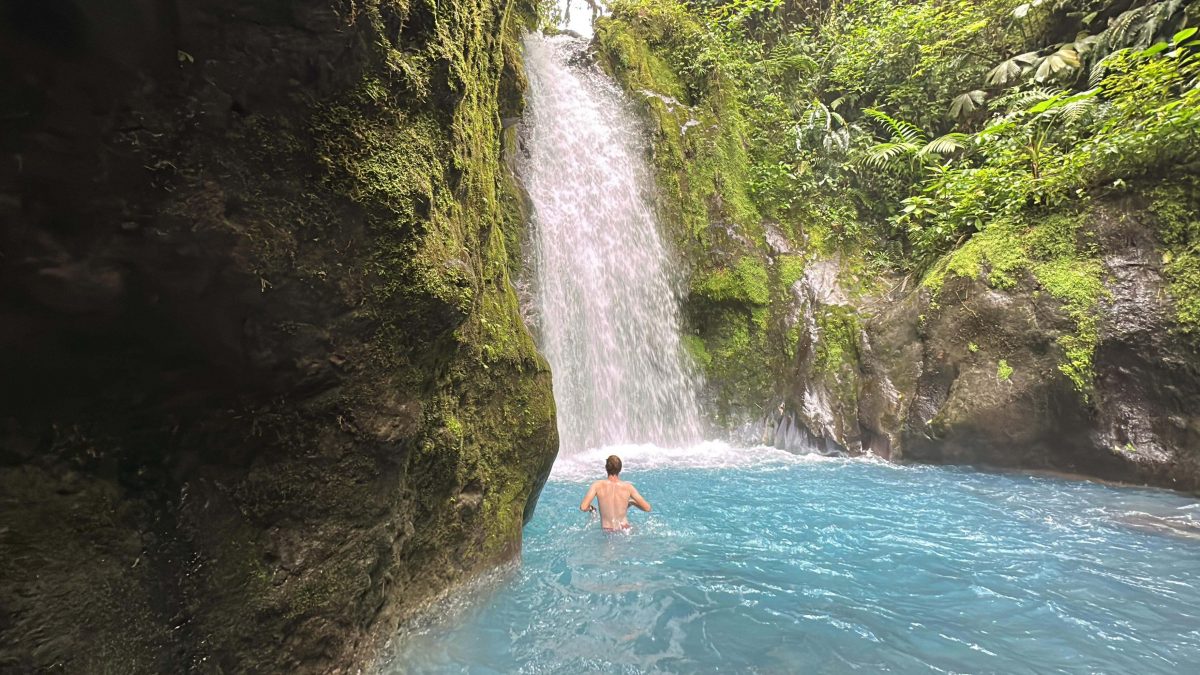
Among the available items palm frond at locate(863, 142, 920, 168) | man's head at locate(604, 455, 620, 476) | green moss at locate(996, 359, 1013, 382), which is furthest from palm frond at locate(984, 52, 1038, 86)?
man's head at locate(604, 455, 620, 476)

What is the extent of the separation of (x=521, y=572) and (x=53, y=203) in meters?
3.56

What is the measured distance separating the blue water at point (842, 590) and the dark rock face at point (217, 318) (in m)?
1.03

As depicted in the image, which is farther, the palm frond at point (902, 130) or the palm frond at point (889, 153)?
the palm frond at point (902, 130)

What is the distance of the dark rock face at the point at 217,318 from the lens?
1.87 metres

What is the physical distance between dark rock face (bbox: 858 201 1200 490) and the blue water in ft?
2.25

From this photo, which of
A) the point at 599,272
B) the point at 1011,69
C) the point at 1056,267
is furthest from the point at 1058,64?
the point at 599,272

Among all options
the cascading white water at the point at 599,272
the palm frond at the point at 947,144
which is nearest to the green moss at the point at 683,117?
the cascading white water at the point at 599,272

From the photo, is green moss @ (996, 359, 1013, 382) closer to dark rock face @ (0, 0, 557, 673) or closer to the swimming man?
the swimming man

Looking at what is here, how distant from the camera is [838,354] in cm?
969

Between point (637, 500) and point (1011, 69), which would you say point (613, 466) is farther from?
point (1011, 69)

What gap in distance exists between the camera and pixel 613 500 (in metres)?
5.48

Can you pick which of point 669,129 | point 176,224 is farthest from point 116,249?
point 669,129

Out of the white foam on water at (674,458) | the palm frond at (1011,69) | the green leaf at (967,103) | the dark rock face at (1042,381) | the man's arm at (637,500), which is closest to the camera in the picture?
the man's arm at (637,500)

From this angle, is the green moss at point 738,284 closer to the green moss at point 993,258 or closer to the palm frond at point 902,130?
the green moss at point 993,258
